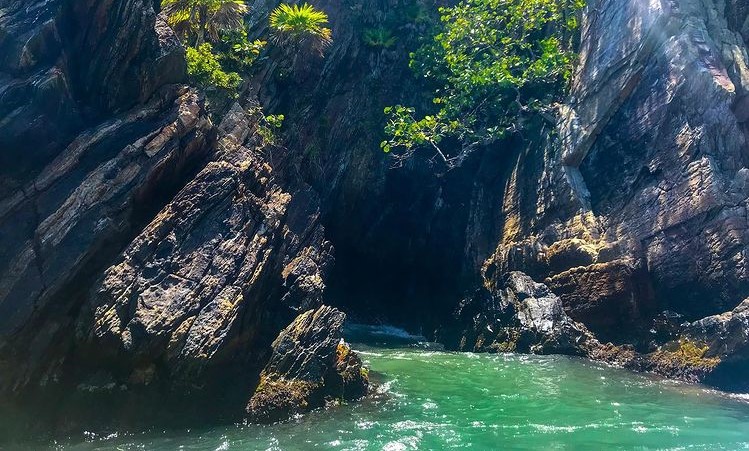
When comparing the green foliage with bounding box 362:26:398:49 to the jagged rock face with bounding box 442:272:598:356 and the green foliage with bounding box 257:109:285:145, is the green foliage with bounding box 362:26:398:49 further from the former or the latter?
the jagged rock face with bounding box 442:272:598:356

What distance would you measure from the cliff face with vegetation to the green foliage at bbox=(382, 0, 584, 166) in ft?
3.57

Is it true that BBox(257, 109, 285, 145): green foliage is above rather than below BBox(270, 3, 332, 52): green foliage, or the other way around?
below

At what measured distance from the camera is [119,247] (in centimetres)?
1180

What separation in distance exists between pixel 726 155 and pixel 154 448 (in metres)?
16.0

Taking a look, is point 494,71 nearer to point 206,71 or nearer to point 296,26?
point 296,26

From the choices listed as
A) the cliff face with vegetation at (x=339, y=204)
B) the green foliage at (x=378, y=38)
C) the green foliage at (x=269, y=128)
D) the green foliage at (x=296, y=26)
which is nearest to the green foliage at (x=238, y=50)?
the cliff face with vegetation at (x=339, y=204)

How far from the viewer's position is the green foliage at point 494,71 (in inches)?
858


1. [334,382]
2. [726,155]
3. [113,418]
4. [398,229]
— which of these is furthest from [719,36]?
[113,418]

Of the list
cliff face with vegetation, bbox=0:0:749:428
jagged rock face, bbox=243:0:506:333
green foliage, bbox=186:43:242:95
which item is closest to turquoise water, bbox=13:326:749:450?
cliff face with vegetation, bbox=0:0:749:428

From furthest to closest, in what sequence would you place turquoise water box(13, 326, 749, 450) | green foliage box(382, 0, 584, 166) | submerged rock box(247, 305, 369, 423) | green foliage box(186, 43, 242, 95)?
1. green foliage box(382, 0, 584, 166)
2. green foliage box(186, 43, 242, 95)
3. submerged rock box(247, 305, 369, 423)
4. turquoise water box(13, 326, 749, 450)

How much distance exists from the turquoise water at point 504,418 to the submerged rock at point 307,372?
440mm

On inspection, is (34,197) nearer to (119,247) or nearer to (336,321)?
(119,247)

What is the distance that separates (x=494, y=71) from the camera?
2198cm

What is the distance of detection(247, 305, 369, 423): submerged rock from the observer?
38.5 feet
